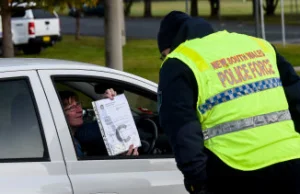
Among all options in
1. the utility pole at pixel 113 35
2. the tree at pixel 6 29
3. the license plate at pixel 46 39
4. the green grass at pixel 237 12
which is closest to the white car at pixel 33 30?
the license plate at pixel 46 39

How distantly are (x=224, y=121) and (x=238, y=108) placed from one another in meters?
0.08

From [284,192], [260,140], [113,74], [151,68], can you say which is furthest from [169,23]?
[151,68]

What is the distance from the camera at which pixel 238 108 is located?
11.4 ft

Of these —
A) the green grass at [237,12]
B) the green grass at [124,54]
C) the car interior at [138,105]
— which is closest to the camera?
the car interior at [138,105]

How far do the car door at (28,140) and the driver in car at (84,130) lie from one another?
34 centimetres

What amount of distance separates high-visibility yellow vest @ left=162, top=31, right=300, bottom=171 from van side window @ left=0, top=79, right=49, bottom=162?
1.10 m

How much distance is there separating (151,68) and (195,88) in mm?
16164

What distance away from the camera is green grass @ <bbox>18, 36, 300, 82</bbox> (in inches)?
780

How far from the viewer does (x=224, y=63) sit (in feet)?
11.6

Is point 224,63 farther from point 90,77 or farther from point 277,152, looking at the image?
point 90,77

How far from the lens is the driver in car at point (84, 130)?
15.6 ft

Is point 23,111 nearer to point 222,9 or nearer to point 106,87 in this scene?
point 106,87

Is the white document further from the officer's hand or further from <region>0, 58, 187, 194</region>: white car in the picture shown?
the officer's hand

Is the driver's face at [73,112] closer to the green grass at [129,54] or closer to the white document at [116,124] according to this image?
the white document at [116,124]
